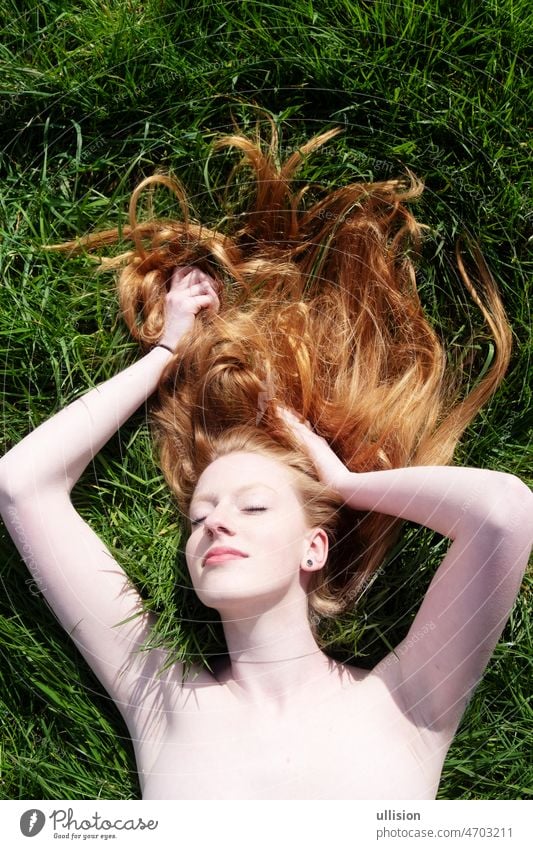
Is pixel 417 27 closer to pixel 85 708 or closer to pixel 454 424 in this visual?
pixel 454 424

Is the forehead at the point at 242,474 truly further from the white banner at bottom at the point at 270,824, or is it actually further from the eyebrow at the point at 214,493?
the white banner at bottom at the point at 270,824

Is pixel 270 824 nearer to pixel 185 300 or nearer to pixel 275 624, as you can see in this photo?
pixel 275 624

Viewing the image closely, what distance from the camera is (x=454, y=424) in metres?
1.47

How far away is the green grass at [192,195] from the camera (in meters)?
1.45

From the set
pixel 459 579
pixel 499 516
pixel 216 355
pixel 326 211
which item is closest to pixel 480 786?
pixel 459 579

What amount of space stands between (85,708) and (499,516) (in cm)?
82

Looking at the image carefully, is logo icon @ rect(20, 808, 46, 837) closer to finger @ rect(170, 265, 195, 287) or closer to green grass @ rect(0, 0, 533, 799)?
green grass @ rect(0, 0, 533, 799)

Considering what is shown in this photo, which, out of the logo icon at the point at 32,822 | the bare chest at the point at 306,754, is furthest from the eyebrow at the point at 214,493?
the logo icon at the point at 32,822

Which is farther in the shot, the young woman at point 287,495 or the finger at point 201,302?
the finger at point 201,302

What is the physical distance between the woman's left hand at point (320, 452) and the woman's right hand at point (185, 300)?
0.24 m

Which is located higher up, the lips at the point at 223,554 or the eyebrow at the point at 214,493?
the eyebrow at the point at 214,493

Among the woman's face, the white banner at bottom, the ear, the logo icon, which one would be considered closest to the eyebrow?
the woman's face

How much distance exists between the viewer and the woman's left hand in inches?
53.1

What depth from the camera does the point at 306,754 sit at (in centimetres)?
128
